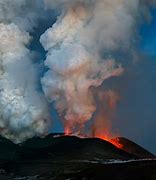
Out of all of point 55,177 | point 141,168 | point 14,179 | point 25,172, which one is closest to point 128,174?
point 141,168

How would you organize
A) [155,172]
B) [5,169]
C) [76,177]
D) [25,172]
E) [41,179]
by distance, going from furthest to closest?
[5,169]
[25,172]
[41,179]
[76,177]
[155,172]

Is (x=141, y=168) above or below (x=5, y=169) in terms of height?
below

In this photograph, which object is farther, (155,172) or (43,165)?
(43,165)

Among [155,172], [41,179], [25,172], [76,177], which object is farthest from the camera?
[25,172]

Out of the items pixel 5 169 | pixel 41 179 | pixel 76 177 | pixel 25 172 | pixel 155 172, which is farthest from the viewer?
pixel 5 169

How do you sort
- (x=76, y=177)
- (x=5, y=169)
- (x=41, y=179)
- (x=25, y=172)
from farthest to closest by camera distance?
(x=5, y=169)
(x=25, y=172)
(x=41, y=179)
(x=76, y=177)

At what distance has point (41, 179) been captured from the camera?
145 meters

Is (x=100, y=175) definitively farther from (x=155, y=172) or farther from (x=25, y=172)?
(x=25, y=172)

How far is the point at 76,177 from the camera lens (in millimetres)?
135625

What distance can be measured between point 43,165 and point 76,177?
197 feet

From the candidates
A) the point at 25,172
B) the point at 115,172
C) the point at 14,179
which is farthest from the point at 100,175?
the point at 25,172

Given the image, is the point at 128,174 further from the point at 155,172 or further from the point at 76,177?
the point at 76,177

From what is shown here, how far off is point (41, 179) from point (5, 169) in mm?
47056

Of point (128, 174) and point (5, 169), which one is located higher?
point (5, 169)
